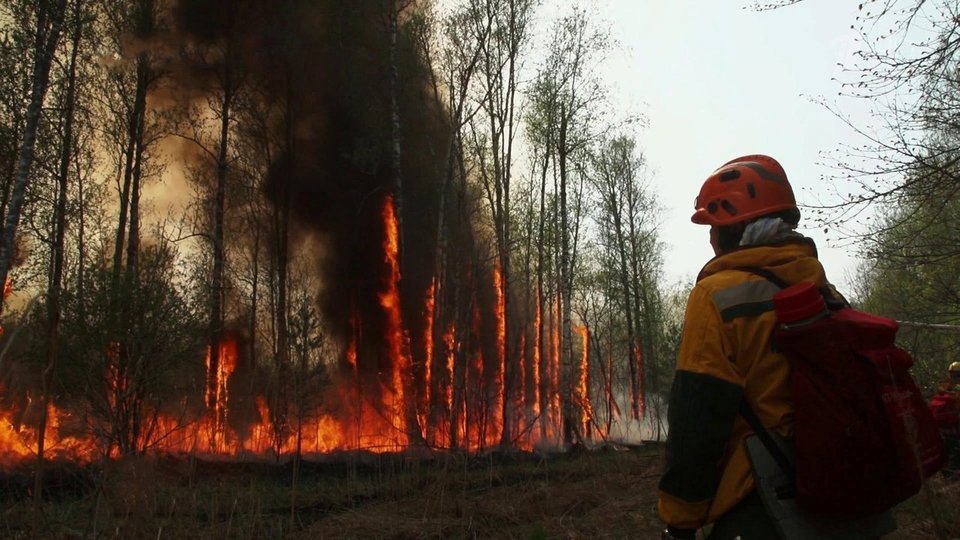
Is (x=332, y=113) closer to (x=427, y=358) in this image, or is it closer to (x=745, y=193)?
(x=427, y=358)

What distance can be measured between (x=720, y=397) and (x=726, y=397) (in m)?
0.02

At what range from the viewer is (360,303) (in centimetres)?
2205

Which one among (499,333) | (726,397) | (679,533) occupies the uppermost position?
(499,333)

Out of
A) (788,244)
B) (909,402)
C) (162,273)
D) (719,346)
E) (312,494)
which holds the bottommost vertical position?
(312,494)

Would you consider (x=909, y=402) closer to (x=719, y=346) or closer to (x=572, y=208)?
(x=719, y=346)

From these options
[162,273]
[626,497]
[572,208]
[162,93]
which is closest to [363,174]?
[162,93]

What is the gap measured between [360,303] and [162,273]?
852cm

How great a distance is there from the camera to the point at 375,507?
29.6ft

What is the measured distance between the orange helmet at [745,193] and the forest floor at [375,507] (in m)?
1.60

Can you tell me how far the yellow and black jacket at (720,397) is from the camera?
6.65ft

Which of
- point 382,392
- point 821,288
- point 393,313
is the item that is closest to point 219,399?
point 382,392

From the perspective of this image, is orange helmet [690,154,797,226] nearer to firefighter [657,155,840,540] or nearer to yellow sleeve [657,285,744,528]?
firefighter [657,155,840,540]

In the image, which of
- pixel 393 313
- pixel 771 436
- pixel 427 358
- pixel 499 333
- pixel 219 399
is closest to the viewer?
pixel 771 436

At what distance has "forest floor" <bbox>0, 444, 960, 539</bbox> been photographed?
553cm
